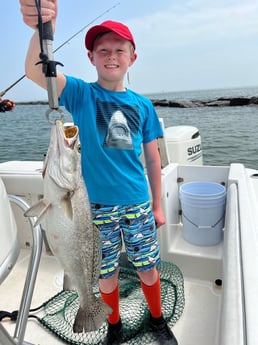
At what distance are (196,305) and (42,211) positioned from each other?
192 centimetres

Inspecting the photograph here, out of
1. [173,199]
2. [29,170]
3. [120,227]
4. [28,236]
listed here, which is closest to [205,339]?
[120,227]

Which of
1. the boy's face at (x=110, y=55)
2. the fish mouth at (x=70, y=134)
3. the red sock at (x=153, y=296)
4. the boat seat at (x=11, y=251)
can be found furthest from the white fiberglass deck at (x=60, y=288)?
the boy's face at (x=110, y=55)

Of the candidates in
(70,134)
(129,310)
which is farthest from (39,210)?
(129,310)

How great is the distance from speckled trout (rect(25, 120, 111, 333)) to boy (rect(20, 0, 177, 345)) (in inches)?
15.8

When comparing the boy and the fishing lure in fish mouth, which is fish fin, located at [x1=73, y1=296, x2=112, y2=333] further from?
the fishing lure in fish mouth

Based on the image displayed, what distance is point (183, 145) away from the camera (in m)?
4.63

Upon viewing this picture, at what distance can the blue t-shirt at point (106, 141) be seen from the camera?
1924 millimetres

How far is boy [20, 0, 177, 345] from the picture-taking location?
6.23 feet

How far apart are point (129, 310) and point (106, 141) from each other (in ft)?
4.86

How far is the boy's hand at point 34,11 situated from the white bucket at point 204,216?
2.33m

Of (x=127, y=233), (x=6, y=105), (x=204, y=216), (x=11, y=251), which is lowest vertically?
(x=204, y=216)

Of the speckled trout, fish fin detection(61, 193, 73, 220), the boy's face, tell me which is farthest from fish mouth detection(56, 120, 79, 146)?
the boy's face

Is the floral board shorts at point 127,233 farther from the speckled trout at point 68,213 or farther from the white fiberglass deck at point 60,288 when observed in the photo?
the white fiberglass deck at point 60,288

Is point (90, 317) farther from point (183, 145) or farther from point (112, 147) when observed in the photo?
point (183, 145)
